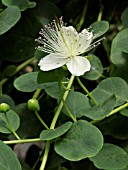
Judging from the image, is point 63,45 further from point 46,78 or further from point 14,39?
point 14,39

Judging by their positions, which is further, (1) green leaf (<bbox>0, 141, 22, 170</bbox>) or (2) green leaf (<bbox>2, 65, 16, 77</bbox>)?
(2) green leaf (<bbox>2, 65, 16, 77</bbox>)

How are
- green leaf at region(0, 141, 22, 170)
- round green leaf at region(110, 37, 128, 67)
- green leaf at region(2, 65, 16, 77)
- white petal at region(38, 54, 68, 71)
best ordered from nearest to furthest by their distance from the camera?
green leaf at region(0, 141, 22, 170)
white petal at region(38, 54, 68, 71)
round green leaf at region(110, 37, 128, 67)
green leaf at region(2, 65, 16, 77)

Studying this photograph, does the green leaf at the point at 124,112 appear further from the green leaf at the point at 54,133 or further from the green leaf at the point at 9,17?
the green leaf at the point at 9,17

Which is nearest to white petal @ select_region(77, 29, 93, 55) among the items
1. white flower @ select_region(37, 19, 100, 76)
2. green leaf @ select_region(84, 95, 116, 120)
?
white flower @ select_region(37, 19, 100, 76)

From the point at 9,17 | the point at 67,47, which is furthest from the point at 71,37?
the point at 9,17

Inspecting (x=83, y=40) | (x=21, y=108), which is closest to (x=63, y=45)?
(x=83, y=40)

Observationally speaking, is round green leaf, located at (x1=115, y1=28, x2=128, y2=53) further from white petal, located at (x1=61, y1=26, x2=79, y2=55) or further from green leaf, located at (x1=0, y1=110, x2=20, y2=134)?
green leaf, located at (x1=0, y1=110, x2=20, y2=134)

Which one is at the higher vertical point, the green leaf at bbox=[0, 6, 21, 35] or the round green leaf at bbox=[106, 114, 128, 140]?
the green leaf at bbox=[0, 6, 21, 35]
